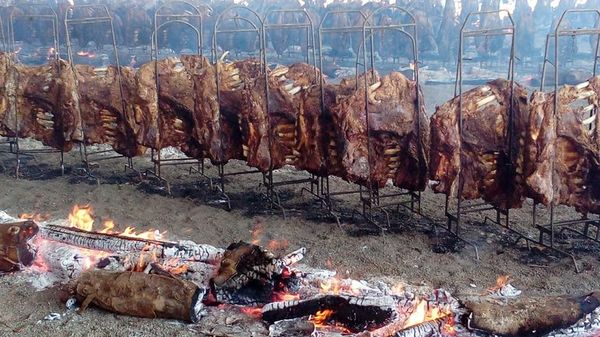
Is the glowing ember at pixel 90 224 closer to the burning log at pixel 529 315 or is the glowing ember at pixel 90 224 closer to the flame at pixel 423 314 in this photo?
the flame at pixel 423 314

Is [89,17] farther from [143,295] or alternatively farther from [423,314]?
[423,314]

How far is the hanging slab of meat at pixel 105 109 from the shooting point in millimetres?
9672

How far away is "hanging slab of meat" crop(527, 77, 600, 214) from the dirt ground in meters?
0.88

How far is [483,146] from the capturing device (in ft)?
23.0

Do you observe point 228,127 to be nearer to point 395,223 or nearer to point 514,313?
point 395,223

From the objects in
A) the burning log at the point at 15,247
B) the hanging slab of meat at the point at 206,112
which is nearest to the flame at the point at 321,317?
the burning log at the point at 15,247

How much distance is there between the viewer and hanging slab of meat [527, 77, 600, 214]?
655cm

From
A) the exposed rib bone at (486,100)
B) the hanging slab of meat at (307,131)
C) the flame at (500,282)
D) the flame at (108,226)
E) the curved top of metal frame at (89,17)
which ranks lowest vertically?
the flame at (500,282)

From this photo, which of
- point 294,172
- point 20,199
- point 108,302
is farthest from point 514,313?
point 20,199

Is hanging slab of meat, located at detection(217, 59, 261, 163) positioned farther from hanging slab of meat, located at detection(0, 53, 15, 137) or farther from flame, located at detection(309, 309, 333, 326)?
hanging slab of meat, located at detection(0, 53, 15, 137)

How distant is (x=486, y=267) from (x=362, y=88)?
99.7 inches

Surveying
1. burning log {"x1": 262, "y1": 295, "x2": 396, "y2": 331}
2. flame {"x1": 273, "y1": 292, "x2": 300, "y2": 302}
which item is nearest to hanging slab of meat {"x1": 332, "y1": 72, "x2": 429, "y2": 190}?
flame {"x1": 273, "y1": 292, "x2": 300, "y2": 302}

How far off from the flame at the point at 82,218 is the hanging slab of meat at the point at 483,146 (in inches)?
179

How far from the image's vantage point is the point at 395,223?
8.35 m
